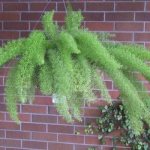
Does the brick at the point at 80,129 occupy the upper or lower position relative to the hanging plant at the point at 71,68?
lower

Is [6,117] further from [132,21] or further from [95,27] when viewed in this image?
[132,21]

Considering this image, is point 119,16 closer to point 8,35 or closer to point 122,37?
point 122,37

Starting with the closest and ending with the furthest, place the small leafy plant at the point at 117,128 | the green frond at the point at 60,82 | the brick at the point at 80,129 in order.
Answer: the green frond at the point at 60,82 → the small leafy plant at the point at 117,128 → the brick at the point at 80,129

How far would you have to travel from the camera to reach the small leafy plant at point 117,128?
2.60 meters

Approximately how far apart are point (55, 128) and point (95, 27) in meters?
0.80

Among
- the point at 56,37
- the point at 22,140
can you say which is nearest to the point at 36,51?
the point at 56,37

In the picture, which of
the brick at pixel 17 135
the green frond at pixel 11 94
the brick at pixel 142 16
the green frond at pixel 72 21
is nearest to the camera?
the green frond at pixel 11 94

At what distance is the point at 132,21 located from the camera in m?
2.51

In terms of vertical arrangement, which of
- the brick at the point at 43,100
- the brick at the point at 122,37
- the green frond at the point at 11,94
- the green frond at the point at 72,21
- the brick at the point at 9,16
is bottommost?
the brick at the point at 43,100

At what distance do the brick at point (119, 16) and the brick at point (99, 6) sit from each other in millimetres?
40

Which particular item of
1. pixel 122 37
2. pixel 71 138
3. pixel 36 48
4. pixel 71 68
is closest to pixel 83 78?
pixel 71 68

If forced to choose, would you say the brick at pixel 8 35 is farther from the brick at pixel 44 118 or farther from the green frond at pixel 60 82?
the green frond at pixel 60 82

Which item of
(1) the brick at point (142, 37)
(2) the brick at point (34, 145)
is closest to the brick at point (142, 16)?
(1) the brick at point (142, 37)

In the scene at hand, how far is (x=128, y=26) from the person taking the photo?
252 cm
